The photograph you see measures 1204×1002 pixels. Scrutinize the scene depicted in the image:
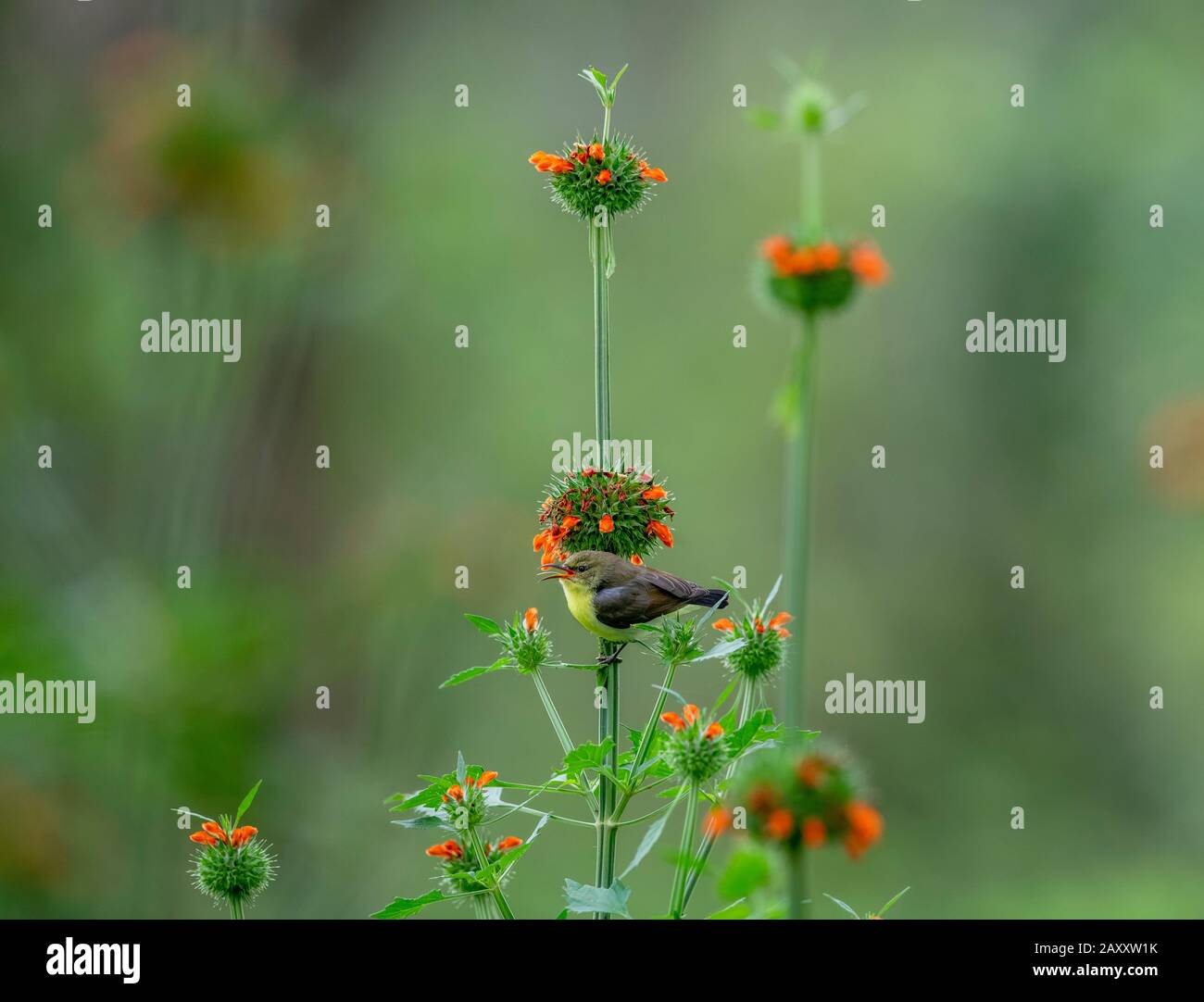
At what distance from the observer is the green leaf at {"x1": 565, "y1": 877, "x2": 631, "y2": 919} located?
171 centimetres

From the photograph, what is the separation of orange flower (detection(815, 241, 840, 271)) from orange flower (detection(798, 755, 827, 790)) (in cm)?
51

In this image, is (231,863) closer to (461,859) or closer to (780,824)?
(461,859)

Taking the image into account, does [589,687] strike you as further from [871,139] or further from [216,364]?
[871,139]

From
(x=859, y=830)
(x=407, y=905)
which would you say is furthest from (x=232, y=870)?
(x=859, y=830)

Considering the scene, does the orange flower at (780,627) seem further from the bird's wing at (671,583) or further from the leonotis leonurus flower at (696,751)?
the bird's wing at (671,583)

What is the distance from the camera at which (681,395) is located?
8844 millimetres

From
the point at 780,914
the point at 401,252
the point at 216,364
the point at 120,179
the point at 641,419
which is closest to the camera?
the point at 780,914

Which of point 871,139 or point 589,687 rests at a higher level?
point 871,139

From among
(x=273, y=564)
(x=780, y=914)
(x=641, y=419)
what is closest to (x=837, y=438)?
(x=641, y=419)

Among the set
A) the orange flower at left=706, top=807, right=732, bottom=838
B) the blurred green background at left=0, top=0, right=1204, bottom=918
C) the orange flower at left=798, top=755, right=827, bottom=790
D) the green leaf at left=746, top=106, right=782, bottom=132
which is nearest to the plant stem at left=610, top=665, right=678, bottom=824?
the orange flower at left=706, top=807, right=732, bottom=838

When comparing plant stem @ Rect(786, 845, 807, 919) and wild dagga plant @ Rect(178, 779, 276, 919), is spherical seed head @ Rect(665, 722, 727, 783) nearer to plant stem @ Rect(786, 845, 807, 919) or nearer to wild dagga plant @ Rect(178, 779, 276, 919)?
plant stem @ Rect(786, 845, 807, 919)

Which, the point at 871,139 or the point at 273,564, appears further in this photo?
the point at 871,139

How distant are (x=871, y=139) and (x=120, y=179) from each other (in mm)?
5429

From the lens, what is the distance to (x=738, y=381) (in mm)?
8828
